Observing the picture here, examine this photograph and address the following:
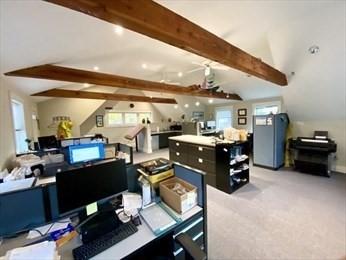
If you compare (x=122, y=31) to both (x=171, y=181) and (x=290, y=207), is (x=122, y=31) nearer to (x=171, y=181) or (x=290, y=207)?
(x=171, y=181)

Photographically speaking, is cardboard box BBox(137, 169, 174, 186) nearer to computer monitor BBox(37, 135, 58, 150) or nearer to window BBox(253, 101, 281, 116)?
computer monitor BBox(37, 135, 58, 150)

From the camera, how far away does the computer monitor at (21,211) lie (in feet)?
4.12

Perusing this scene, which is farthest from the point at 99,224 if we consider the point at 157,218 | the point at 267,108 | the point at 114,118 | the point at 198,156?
the point at 114,118

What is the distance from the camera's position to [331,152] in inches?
170

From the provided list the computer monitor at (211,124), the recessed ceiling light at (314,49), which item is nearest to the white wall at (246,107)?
the computer monitor at (211,124)

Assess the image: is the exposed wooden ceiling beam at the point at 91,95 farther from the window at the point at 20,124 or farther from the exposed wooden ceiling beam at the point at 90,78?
the exposed wooden ceiling beam at the point at 90,78

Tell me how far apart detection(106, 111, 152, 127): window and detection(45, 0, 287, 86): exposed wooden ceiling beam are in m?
7.01

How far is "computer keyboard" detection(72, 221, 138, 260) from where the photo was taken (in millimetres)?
1061

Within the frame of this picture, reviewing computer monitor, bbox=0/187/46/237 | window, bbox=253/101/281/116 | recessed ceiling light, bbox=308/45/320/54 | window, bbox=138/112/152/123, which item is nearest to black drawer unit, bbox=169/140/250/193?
recessed ceiling light, bbox=308/45/320/54

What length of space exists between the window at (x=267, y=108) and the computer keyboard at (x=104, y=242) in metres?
6.73

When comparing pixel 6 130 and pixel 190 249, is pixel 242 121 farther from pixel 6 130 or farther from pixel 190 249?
pixel 6 130

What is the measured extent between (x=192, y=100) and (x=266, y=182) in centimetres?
574

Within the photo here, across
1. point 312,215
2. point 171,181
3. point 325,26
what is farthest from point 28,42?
point 312,215

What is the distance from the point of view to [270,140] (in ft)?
15.7
